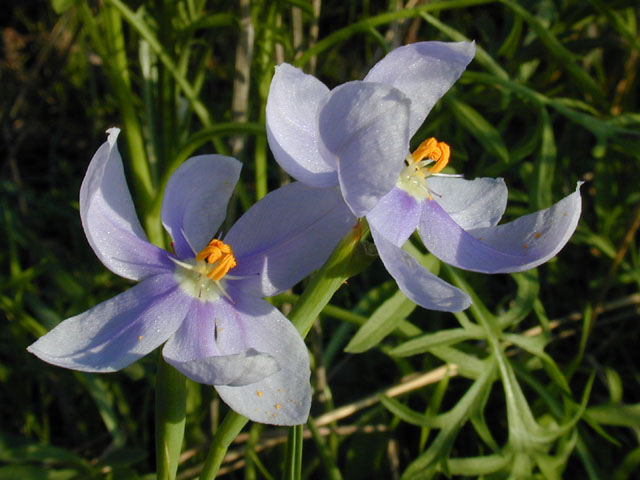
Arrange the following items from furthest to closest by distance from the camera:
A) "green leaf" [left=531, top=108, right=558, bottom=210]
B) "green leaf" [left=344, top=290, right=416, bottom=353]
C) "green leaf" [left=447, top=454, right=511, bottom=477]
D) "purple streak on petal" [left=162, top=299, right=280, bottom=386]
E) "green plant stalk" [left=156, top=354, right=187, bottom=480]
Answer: "green leaf" [left=531, top=108, right=558, bottom=210] < "green leaf" [left=447, top=454, right=511, bottom=477] < "green leaf" [left=344, top=290, right=416, bottom=353] < "green plant stalk" [left=156, top=354, right=187, bottom=480] < "purple streak on petal" [left=162, top=299, right=280, bottom=386]

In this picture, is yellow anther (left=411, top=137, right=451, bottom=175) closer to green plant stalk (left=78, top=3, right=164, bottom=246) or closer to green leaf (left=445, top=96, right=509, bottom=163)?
green leaf (left=445, top=96, right=509, bottom=163)

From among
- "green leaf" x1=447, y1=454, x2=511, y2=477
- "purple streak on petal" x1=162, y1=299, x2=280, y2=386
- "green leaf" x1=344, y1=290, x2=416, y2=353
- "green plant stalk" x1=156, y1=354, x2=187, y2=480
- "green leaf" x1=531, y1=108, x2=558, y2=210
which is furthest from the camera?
"green leaf" x1=531, y1=108, x2=558, y2=210

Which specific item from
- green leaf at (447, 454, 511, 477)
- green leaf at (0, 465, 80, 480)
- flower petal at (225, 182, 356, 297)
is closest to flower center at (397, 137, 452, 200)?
flower petal at (225, 182, 356, 297)

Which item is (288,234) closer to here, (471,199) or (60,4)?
(471,199)

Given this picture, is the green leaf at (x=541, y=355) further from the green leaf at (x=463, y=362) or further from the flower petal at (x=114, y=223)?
the flower petal at (x=114, y=223)

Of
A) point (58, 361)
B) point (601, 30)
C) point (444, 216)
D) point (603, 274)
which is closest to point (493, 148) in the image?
point (444, 216)

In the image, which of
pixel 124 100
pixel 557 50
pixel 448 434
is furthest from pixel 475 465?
pixel 124 100

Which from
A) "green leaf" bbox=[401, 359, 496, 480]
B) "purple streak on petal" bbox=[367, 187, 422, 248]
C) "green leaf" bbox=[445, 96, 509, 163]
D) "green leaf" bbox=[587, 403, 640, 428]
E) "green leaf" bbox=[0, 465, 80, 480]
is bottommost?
"green leaf" bbox=[587, 403, 640, 428]
